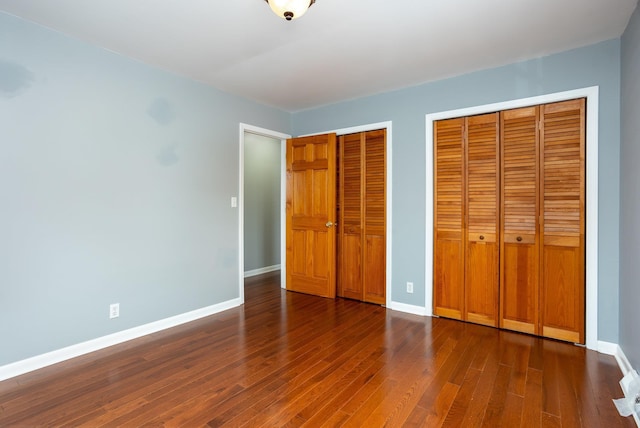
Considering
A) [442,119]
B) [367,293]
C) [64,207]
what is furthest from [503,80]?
[64,207]

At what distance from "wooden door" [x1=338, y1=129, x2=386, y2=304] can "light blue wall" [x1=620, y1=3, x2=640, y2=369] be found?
2.09 metres

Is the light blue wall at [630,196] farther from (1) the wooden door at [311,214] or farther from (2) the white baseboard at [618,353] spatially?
(1) the wooden door at [311,214]

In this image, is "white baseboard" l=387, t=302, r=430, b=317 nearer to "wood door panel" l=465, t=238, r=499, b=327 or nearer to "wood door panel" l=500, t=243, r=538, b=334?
"wood door panel" l=465, t=238, r=499, b=327

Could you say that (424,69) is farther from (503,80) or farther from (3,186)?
(3,186)

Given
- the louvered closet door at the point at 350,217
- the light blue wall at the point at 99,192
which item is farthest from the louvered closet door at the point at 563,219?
the light blue wall at the point at 99,192

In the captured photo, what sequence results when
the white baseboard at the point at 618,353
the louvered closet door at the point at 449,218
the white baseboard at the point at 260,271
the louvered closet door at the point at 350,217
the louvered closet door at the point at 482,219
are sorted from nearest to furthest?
1. the white baseboard at the point at 618,353
2. the louvered closet door at the point at 482,219
3. the louvered closet door at the point at 449,218
4. the louvered closet door at the point at 350,217
5. the white baseboard at the point at 260,271

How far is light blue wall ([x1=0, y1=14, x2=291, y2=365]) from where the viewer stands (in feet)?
7.59

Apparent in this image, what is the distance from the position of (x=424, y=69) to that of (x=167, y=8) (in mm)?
2285

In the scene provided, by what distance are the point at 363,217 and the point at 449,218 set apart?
104 cm

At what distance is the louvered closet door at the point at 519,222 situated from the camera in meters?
2.95

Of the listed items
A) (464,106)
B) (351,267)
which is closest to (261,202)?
(351,267)

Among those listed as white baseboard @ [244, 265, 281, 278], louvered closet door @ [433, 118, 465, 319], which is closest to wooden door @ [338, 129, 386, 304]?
louvered closet door @ [433, 118, 465, 319]

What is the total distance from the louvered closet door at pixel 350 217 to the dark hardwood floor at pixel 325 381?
Result: 101 cm

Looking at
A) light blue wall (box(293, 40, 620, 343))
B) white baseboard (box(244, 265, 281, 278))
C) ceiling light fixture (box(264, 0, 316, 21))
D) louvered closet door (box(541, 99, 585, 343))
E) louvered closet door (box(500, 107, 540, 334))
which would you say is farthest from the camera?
white baseboard (box(244, 265, 281, 278))
